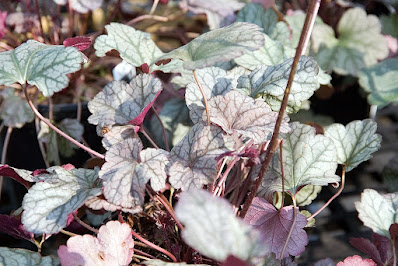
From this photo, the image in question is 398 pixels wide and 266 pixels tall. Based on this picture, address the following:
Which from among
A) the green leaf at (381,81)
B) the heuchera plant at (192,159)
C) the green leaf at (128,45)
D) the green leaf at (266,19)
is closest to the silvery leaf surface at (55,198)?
the heuchera plant at (192,159)

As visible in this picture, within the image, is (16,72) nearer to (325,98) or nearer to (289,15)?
(289,15)

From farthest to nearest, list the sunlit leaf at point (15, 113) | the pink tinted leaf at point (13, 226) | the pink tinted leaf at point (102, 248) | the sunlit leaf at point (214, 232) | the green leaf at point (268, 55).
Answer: the sunlit leaf at point (15, 113)
the green leaf at point (268, 55)
the pink tinted leaf at point (13, 226)
the pink tinted leaf at point (102, 248)
the sunlit leaf at point (214, 232)

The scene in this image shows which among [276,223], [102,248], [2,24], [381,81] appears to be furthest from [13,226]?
[381,81]

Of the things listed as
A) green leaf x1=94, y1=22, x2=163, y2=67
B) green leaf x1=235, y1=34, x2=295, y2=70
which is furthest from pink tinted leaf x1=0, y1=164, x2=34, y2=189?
green leaf x1=235, y1=34, x2=295, y2=70

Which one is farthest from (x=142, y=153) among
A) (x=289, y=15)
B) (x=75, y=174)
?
(x=289, y=15)

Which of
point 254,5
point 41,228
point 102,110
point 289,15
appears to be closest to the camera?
point 41,228

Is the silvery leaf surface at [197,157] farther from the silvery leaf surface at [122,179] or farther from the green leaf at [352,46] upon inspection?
the green leaf at [352,46]
